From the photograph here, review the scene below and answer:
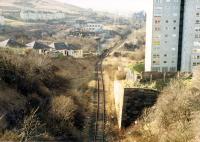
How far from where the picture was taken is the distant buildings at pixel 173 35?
1528 inches

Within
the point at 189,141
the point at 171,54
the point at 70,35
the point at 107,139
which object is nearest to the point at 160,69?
the point at 171,54

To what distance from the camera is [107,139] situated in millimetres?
31656

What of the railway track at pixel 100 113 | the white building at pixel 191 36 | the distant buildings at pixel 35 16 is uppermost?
the distant buildings at pixel 35 16

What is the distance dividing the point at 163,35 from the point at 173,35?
99cm

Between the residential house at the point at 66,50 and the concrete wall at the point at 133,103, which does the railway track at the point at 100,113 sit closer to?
the concrete wall at the point at 133,103

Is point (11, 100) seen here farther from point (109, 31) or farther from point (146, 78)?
point (109, 31)

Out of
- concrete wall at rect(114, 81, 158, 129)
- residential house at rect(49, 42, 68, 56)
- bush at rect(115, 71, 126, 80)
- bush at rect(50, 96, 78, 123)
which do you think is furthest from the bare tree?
residential house at rect(49, 42, 68, 56)

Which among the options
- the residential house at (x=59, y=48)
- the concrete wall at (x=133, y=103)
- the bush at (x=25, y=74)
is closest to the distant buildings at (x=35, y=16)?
the residential house at (x=59, y=48)

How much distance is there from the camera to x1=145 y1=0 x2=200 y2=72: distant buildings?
38.8 meters

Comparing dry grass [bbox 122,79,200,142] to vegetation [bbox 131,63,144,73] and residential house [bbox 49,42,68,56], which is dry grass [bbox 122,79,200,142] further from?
residential house [bbox 49,42,68,56]

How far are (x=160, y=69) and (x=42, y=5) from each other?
156m

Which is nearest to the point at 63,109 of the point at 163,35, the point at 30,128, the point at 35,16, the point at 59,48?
the point at 30,128

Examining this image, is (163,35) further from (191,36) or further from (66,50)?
(66,50)

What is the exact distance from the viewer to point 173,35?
129ft
